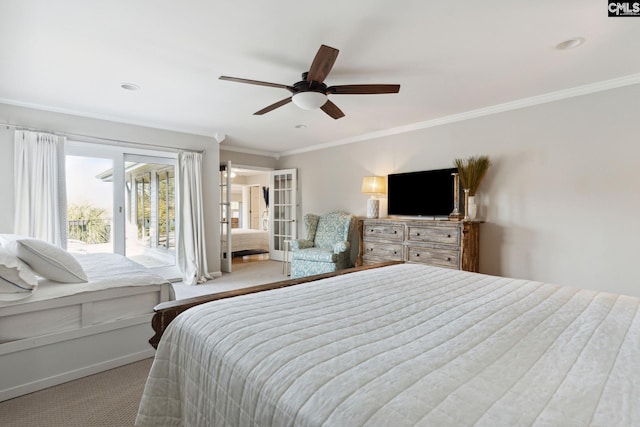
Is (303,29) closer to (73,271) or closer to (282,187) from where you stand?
(73,271)

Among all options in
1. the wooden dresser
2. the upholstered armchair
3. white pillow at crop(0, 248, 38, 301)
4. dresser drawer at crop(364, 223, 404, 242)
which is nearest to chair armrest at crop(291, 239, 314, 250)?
the upholstered armchair

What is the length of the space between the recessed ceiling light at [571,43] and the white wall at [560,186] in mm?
1132

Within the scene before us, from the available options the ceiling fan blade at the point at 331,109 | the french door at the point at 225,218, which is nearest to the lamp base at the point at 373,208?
the ceiling fan blade at the point at 331,109

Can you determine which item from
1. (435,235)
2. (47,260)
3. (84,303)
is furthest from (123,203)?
(435,235)

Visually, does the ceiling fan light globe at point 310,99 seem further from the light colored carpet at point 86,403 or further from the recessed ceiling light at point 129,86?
the light colored carpet at point 86,403

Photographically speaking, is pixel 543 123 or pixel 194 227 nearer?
pixel 543 123

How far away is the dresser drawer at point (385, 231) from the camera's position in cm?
417

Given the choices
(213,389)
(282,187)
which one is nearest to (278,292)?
(213,389)

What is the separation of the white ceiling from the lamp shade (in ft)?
3.97

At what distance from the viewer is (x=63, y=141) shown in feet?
12.4

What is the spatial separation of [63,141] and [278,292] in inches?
154

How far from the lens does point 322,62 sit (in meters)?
2.12

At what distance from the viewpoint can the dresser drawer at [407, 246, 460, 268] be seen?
3.63 metres

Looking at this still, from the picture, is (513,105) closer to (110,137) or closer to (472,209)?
(472,209)
